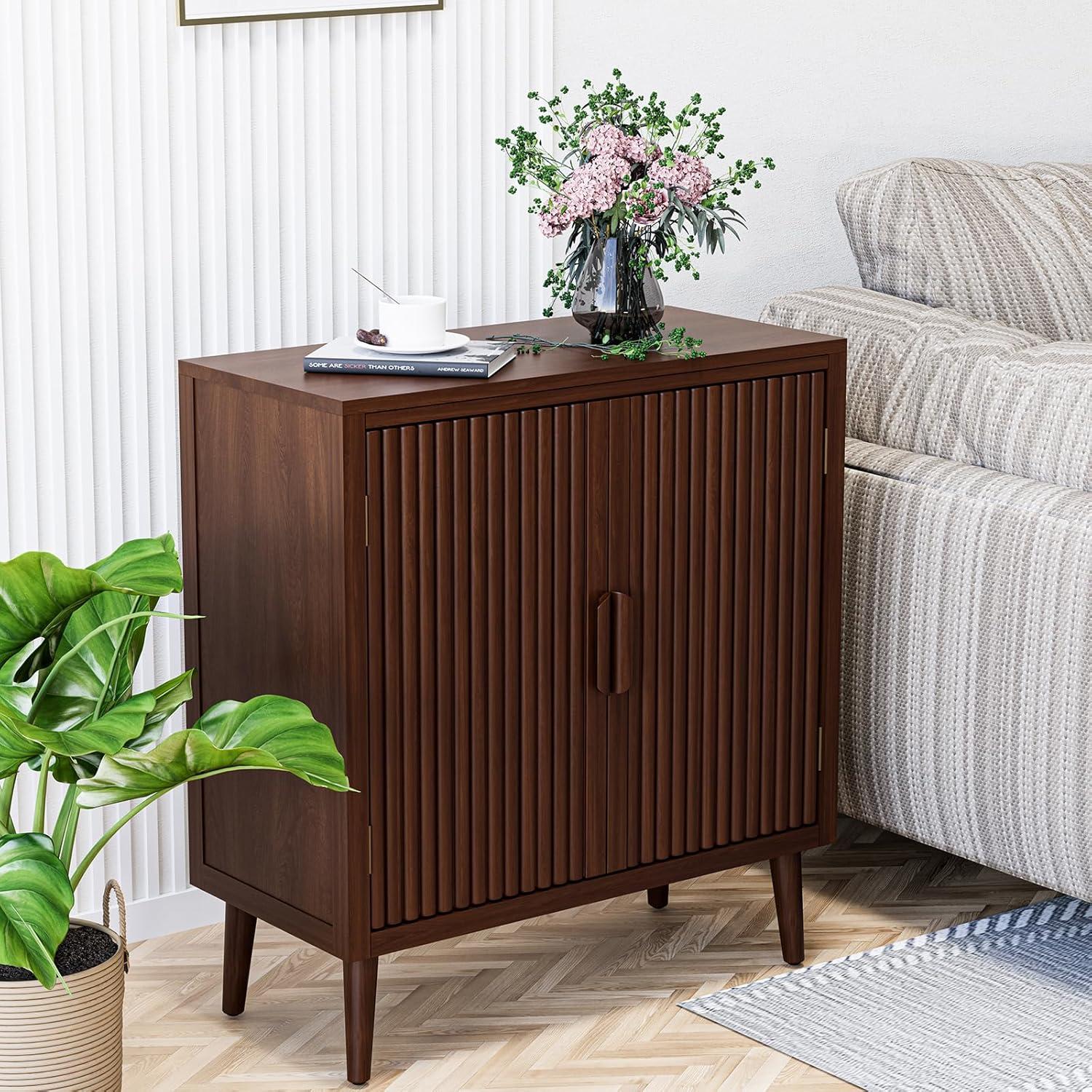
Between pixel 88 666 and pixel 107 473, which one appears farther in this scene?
pixel 107 473

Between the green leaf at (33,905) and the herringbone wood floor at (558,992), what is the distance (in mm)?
508

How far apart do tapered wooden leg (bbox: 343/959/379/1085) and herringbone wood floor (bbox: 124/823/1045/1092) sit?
3 centimetres

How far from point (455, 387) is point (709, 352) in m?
0.41

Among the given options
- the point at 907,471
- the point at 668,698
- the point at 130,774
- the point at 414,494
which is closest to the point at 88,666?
the point at 130,774

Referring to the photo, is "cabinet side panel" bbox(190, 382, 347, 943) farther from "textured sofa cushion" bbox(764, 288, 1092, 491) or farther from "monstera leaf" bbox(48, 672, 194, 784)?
"textured sofa cushion" bbox(764, 288, 1092, 491)

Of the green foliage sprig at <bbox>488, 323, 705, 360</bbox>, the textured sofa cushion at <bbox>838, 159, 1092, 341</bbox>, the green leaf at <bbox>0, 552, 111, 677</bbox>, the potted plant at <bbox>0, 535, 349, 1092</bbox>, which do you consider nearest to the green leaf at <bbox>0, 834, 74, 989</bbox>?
the potted plant at <bbox>0, 535, 349, 1092</bbox>

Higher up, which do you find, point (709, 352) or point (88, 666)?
point (709, 352)

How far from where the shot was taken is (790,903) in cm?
259

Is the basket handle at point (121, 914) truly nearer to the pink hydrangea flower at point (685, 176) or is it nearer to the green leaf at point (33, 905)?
the green leaf at point (33, 905)

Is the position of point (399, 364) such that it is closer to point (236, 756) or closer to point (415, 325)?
point (415, 325)

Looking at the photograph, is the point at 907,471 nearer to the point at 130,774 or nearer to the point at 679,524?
the point at 679,524

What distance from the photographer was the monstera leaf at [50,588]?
186cm

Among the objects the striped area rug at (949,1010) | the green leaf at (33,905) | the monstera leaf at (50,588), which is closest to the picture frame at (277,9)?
the monstera leaf at (50,588)

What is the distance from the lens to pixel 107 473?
8.34 ft
